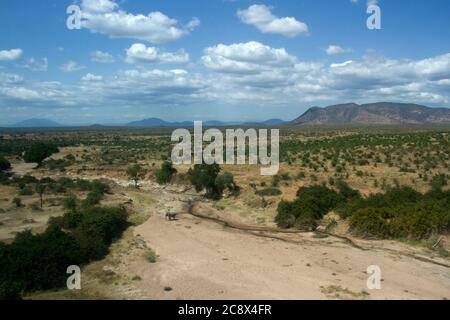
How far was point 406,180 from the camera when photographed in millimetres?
36812

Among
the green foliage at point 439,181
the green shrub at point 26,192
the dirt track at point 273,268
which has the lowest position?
the dirt track at point 273,268

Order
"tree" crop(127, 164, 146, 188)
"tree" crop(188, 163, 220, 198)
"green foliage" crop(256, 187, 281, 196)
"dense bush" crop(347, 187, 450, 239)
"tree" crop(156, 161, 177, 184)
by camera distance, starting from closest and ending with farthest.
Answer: "dense bush" crop(347, 187, 450, 239), "green foliage" crop(256, 187, 281, 196), "tree" crop(188, 163, 220, 198), "tree" crop(156, 161, 177, 184), "tree" crop(127, 164, 146, 188)

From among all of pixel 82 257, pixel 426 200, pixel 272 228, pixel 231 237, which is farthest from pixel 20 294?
pixel 426 200

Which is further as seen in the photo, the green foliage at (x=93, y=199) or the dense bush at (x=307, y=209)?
the green foliage at (x=93, y=199)

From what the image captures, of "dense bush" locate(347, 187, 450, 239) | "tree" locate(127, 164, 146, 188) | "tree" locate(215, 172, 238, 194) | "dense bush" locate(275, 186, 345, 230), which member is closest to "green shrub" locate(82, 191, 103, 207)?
"tree" locate(215, 172, 238, 194)

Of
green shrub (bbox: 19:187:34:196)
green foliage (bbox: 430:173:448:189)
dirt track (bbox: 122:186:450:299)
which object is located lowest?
dirt track (bbox: 122:186:450:299)

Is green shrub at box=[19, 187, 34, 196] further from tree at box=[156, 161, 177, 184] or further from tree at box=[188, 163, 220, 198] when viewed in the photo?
tree at box=[188, 163, 220, 198]

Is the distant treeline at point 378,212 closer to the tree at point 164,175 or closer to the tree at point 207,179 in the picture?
the tree at point 207,179

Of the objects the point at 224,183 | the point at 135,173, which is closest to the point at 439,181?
the point at 224,183

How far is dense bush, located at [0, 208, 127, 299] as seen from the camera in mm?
15523

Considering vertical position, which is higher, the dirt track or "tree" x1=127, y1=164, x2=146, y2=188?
"tree" x1=127, y1=164, x2=146, y2=188

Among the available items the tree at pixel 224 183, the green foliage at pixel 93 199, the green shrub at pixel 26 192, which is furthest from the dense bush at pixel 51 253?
the tree at pixel 224 183

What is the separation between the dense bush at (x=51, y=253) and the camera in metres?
15.5

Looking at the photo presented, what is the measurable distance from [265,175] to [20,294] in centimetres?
3048
